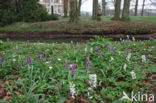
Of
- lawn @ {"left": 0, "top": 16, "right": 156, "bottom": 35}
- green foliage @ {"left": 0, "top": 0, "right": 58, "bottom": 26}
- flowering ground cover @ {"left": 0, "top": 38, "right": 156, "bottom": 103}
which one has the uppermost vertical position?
green foliage @ {"left": 0, "top": 0, "right": 58, "bottom": 26}

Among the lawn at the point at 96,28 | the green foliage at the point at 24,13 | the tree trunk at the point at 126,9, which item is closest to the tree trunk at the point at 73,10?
the lawn at the point at 96,28

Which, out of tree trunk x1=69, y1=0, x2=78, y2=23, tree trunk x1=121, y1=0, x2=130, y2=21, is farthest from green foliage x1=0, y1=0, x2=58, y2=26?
tree trunk x1=121, y1=0, x2=130, y2=21

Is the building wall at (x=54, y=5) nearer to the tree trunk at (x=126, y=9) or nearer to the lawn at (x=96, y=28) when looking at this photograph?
the lawn at (x=96, y=28)

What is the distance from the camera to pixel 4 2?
23.8m

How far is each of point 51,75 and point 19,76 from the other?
0.67m

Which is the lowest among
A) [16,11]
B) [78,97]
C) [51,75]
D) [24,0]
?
[78,97]

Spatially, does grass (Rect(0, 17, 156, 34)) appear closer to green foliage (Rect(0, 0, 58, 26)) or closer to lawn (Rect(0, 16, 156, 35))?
lawn (Rect(0, 16, 156, 35))

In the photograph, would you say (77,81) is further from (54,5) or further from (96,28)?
(54,5)

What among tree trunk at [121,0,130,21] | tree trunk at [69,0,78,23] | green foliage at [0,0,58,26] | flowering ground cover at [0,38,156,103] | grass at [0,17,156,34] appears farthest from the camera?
green foliage at [0,0,58,26]

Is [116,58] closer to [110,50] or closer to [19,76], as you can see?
[110,50]

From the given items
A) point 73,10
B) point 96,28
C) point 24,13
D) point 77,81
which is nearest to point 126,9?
point 96,28

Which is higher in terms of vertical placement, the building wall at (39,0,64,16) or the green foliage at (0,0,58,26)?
the building wall at (39,0,64,16)

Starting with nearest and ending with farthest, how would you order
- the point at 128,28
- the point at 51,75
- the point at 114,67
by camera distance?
the point at 51,75
the point at 114,67
the point at 128,28

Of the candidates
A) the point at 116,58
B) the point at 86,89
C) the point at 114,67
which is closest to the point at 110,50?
the point at 116,58
